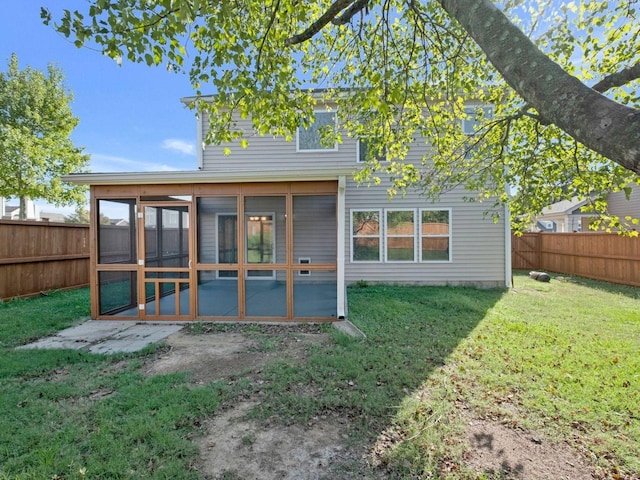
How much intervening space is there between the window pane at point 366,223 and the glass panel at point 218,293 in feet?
14.5

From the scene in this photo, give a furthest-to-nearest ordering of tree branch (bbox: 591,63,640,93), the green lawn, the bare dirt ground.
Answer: tree branch (bbox: 591,63,640,93) → the green lawn → the bare dirt ground

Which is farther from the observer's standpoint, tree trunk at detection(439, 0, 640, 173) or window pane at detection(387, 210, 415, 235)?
window pane at detection(387, 210, 415, 235)

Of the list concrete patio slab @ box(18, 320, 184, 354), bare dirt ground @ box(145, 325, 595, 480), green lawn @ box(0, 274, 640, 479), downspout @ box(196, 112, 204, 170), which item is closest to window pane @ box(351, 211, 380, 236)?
green lawn @ box(0, 274, 640, 479)

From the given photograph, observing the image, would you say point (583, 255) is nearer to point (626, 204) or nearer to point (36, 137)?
point (626, 204)

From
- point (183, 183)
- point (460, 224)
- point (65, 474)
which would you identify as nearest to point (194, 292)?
point (183, 183)

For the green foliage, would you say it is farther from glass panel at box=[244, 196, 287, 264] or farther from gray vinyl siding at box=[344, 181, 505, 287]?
gray vinyl siding at box=[344, 181, 505, 287]

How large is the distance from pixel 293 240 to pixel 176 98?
6338mm

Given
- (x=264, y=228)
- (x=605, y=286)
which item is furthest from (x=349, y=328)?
(x=605, y=286)

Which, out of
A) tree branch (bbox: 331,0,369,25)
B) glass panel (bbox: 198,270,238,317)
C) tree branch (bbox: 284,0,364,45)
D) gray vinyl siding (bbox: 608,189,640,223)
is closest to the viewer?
tree branch (bbox: 284,0,364,45)

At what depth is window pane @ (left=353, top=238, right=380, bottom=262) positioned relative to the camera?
933 centimetres

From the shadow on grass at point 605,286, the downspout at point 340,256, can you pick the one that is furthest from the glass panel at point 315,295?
the shadow on grass at point 605,286

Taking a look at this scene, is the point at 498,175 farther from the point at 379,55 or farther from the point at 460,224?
the point at 460,224

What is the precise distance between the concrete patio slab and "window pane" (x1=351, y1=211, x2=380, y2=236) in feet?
17.8

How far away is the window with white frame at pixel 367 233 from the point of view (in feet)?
30.5
